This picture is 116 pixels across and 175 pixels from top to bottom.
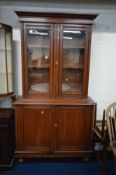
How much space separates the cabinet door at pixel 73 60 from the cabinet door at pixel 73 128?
0.78ft

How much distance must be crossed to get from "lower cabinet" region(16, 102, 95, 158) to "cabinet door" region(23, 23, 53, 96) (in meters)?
0.27

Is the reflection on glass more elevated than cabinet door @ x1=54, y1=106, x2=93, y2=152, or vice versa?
the reflection on glass

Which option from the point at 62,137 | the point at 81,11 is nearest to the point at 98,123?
the point at 62,137

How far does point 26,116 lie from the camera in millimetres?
2344

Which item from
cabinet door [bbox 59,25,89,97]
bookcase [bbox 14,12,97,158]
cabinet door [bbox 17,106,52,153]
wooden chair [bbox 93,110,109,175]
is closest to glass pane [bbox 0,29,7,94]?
bookcase [bbox 14,12,97,158]

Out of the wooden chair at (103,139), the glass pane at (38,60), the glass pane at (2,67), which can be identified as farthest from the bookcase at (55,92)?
the glass pane at (2,67)

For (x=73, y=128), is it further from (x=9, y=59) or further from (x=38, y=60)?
(x=9, y=59)

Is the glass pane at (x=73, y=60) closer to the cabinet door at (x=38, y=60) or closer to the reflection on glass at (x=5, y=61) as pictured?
the cabinet door at (x=38, y=60)

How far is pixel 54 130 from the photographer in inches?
94.0

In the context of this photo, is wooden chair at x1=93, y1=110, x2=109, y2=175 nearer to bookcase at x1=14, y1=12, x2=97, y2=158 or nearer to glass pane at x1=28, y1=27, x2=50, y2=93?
bookcase at x1=14, y1=12, x2=97, y2=158

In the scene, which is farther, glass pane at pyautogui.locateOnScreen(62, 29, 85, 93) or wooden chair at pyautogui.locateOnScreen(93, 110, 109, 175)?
glass pane at pyautogui.locateOnScreen(62, 29, 85, 93)

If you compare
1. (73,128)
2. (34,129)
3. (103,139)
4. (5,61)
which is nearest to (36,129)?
(34,129)

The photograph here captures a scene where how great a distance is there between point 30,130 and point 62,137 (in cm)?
44

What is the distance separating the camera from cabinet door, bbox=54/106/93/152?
236 centimetres
